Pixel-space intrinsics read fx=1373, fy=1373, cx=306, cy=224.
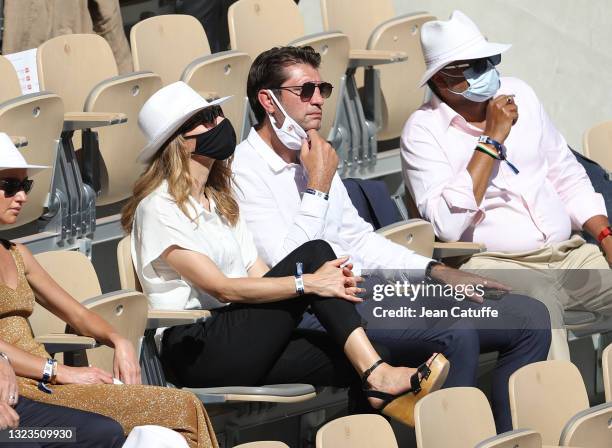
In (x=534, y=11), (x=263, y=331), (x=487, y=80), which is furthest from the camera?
(x=534, y=11)

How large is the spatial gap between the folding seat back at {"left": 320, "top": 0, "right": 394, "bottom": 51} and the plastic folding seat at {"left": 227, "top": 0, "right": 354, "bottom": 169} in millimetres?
202

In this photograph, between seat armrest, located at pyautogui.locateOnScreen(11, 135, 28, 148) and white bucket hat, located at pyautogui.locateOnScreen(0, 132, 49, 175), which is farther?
seat armrest, located at pyautogui.locateOnScreen(11, 135, 28, 148)

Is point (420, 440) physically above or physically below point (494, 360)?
above

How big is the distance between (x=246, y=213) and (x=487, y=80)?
3.48ft

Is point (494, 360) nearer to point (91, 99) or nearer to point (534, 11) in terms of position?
point (91, 99)

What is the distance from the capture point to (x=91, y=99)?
4.60 m

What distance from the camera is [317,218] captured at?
4.30m

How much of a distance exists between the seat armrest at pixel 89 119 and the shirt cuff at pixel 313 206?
26.4 inches

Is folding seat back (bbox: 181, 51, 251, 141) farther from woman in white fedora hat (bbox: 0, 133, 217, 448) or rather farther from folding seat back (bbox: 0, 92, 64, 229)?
woman in white fedora hat (bbox: 0, 133, 217, 448)

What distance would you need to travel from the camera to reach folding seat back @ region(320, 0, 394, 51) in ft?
19.5

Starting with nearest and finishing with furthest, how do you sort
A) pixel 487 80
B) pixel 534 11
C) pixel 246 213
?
pixel 246 213, pixel 487 80, pixel 534 11

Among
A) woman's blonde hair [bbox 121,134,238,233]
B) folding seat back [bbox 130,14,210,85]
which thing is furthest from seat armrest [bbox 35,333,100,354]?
folding seat back [bbox 130,14,210,85]

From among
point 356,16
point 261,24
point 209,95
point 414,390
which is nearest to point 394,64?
point 356,16

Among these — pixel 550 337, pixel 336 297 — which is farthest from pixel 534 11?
pixel 336 297
